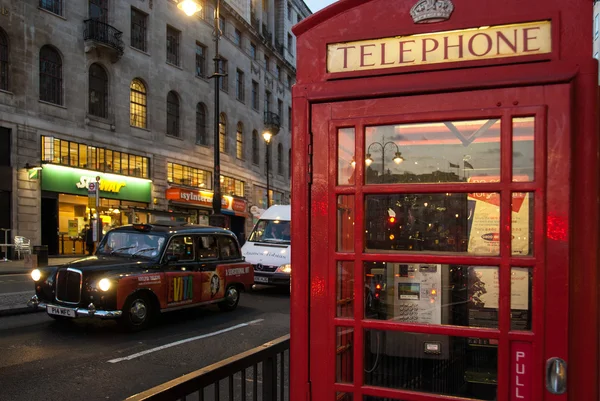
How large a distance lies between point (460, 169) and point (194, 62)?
109 feet

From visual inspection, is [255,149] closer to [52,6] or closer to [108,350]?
[52,6]

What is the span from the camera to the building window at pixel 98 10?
85.2ft

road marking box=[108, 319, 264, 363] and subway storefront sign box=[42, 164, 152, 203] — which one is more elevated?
subway storefront sign box=[42, 164, 152, 203]

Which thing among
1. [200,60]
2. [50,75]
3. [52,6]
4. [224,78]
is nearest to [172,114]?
[200,60]

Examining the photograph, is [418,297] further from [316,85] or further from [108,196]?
[108,196]

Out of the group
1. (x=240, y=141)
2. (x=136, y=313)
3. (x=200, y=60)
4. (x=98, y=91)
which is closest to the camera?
(x=136, y=313)

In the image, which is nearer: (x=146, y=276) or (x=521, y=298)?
(x=521, y=298)

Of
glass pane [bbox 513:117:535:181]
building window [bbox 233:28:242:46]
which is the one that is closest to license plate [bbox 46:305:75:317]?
glass pane [bbox 513:117:535:181]

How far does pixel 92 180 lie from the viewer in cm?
2461

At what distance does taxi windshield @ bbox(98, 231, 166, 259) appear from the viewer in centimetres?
946

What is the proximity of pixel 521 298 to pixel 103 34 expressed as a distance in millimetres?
27285

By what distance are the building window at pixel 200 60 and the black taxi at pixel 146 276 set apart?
25.3m

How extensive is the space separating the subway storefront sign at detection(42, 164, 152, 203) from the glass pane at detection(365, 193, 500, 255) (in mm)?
23749

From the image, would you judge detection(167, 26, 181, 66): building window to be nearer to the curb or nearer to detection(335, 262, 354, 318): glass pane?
the curb
